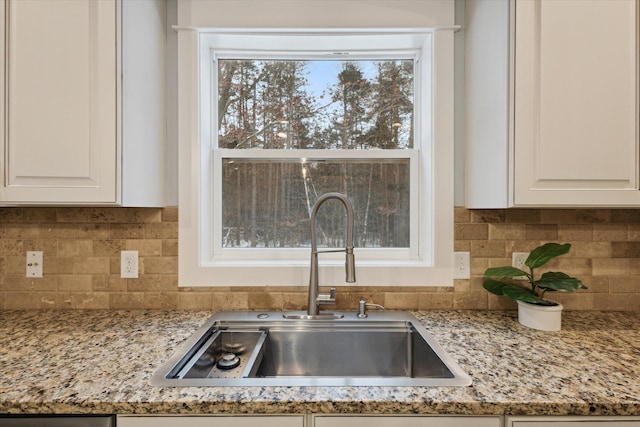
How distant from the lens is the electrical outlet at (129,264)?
1431 millimetres

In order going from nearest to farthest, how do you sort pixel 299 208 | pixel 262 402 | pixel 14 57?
pixel 262 402 → pixel 14 57 → pixel 299 208

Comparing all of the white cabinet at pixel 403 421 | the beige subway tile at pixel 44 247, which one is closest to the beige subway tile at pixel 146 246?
the beige subway tile at pixel 44 247

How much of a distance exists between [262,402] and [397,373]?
688 mm

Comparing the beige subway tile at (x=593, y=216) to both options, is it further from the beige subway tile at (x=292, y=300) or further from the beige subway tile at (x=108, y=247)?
the beige subway tile at (x=108, y=247)

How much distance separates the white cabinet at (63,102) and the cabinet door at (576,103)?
143cm

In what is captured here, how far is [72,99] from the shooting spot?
3.68ft

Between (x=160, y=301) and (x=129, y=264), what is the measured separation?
216 mm

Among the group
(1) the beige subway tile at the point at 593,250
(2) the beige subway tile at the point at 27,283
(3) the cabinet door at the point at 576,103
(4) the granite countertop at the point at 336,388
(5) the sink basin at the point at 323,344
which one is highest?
(3) the cabinet door at the point at 576,103

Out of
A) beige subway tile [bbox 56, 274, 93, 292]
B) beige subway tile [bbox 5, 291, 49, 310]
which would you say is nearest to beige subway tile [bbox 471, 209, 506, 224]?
beige subway tile [bbox 56, 274, 93, 292]

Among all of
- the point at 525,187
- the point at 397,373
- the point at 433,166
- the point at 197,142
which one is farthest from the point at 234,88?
the point at 397,373

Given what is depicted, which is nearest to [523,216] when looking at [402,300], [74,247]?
[402,300]

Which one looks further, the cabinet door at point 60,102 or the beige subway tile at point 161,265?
the beige subway tile at point 161,265

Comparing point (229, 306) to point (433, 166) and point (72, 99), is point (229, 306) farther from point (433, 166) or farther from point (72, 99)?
point (433, 166)

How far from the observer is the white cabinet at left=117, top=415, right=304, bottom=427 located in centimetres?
79
